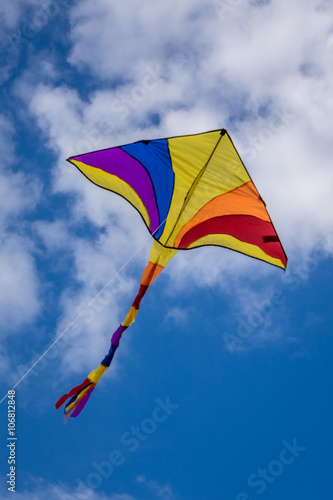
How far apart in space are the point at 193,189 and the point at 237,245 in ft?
3.44

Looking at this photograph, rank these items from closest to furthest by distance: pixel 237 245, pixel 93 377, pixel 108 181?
1. pixel 93 377
2. pixel 237 245
3. pixel 108 181

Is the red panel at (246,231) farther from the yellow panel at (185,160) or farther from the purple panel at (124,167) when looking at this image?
the purple panel at (124,167)

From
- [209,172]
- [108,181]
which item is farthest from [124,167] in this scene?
[209,172]

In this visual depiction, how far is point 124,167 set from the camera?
269 inches

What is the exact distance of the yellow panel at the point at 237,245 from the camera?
646 centimetres

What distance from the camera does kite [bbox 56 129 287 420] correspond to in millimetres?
6438

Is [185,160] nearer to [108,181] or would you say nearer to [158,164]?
[158,164]

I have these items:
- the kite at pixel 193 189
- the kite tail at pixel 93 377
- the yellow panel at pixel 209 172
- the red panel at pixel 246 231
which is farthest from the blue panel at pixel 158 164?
the kite tail at pixel 93 377

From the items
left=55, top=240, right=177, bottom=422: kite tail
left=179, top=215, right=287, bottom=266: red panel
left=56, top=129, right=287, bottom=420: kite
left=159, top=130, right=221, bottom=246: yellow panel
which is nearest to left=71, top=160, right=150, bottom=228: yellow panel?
left=56, top=129, right=287, bottom=420: kite

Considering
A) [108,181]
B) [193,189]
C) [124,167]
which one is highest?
[193,189]

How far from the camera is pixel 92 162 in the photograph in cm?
680

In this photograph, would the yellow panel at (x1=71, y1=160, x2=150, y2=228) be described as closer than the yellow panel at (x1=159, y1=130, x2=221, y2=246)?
No

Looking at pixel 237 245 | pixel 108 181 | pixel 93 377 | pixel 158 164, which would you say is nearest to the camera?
pixel 93 377

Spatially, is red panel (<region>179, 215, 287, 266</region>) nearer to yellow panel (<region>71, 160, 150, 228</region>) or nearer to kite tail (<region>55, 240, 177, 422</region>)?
yellow panel (<region>71, 160, 150, 228</region>)
